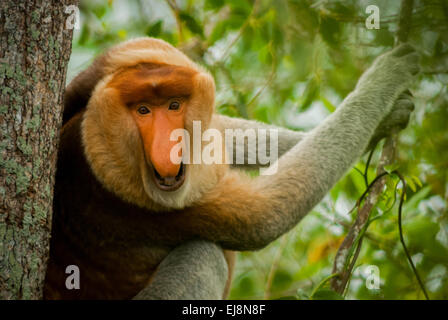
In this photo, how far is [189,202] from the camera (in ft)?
10.9

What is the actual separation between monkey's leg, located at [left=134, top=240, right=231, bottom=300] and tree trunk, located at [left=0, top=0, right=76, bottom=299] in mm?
863

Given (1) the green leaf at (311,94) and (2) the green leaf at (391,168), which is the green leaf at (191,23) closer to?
(1) the green leaf at (311,94)

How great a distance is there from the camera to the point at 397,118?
3.97 meters

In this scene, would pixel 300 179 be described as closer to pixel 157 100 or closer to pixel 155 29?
pixel 157 100

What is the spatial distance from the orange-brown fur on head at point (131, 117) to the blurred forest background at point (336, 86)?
1.01 meters

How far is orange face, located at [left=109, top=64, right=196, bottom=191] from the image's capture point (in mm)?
2864

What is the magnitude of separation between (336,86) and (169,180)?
7.84 ft

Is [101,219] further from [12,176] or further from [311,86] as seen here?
[311,86]

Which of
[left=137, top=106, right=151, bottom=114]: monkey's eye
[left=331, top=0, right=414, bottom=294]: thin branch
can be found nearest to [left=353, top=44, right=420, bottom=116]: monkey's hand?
[left=331, top=0, right=414, bottom=294]: thin branch

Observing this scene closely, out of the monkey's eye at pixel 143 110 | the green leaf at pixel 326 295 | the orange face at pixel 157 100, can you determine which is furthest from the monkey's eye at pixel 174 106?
the green leaf at pixel 326 295

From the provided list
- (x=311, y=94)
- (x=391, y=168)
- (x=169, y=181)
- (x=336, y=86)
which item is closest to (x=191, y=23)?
(x=311, y=94)

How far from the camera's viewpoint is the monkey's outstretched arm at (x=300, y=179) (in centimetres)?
341

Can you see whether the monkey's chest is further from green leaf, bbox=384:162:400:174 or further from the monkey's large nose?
green leaf, bbox=384:162:400:174

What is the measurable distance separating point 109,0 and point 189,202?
8.45 ft
